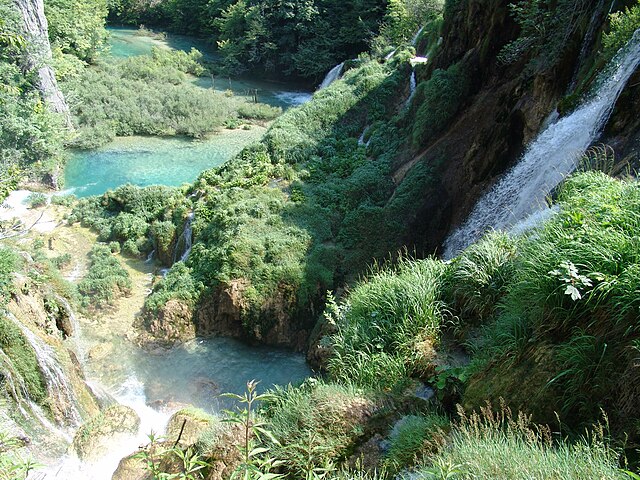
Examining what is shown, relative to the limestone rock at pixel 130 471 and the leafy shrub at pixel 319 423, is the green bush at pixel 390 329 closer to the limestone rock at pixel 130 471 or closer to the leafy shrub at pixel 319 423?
the leafy shrub at pixel 319 423

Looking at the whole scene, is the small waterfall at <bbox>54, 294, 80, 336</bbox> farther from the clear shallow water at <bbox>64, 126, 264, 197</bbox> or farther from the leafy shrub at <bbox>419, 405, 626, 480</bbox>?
the leafy shrub at <bbox>419, 405, 626, 480</bbox>

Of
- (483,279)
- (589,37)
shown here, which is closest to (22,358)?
(483,279)

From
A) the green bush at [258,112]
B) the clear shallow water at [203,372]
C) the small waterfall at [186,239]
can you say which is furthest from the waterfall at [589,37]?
the green bush at [258,112]

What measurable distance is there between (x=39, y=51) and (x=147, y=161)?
6.49 m

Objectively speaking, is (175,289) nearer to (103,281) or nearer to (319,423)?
(103,281)

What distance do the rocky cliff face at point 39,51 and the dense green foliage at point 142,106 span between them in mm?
2019

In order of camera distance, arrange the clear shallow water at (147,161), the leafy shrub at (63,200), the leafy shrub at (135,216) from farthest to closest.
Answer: the clear shallow water at (147,161), the leafy shrub at (63,200), the leafy shrub at (135,216)

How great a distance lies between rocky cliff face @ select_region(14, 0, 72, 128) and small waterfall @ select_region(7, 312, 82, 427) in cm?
1493

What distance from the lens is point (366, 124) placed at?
20875 mm

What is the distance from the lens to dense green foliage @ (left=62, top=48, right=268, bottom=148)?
27578mm

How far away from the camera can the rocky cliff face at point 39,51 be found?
2130 cm

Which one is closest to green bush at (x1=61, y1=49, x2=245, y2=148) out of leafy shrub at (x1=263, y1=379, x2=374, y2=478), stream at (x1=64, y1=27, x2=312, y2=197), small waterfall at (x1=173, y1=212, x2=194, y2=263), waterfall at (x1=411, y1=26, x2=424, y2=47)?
stream at (x1=64, y1=27, x2=312, y2=197)

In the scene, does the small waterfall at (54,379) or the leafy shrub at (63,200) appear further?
the leafy shrub at (63,200)

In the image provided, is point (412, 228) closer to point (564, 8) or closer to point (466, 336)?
point (564, 8)
